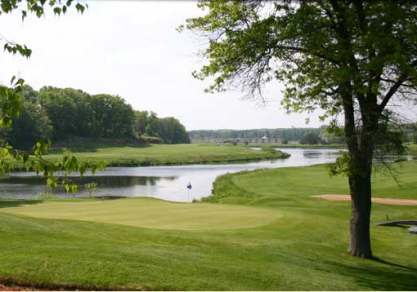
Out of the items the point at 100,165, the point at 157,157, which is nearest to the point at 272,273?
the point at 100,165

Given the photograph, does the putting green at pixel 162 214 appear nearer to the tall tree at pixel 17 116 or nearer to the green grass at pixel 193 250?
the green grass at pixel 193 250

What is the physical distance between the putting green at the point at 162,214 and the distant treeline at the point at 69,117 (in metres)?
90.4

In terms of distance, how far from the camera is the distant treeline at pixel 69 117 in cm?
10894

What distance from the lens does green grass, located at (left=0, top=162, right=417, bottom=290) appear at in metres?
8.43

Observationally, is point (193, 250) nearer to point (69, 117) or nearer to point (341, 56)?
point (341, 56)

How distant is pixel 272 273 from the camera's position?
9977 millimetres

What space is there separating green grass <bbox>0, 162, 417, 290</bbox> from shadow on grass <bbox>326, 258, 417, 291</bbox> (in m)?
0.03

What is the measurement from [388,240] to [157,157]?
8640 centimetres

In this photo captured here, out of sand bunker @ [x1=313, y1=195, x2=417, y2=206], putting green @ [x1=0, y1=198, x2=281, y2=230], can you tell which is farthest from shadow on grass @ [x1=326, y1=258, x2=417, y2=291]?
sand bunker @ [x1=313, y1=195, x2=417, y2=206]

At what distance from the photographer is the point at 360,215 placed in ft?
43.9

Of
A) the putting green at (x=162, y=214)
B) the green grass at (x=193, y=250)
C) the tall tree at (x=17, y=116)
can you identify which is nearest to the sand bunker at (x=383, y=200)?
the green grass at (x=193, y=250)

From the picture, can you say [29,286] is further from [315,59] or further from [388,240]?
[388,240]

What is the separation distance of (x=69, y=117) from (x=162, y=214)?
11780 centimetres

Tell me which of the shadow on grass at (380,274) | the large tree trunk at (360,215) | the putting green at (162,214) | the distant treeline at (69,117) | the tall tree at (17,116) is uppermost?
the distant treeline at (69,117)
